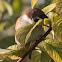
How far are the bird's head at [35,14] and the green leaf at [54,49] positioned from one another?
87 mm

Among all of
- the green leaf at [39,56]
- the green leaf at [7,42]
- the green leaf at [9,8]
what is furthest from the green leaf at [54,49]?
the green leaf at [9,8]

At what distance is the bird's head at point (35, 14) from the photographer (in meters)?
0.56

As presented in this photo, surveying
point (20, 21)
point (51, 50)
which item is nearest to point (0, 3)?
point (20, 21)

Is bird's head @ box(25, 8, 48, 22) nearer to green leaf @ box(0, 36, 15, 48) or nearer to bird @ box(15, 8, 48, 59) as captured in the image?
bird @ box(15, 8, 48, 59)

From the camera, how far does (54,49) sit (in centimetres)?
53

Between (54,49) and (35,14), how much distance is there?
14cm

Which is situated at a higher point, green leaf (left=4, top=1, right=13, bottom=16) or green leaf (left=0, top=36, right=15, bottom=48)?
green leaf (left=4, top=1, right=13, bottom=16)

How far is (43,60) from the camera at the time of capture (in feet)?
1.89

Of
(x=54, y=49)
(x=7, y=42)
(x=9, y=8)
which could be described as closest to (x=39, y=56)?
(x=54, y=49)

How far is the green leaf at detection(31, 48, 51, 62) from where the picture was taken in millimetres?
574

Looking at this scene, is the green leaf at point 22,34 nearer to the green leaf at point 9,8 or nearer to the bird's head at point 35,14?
the bird's head at point 35,14

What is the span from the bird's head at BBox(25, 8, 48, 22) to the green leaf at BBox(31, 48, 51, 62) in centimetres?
12

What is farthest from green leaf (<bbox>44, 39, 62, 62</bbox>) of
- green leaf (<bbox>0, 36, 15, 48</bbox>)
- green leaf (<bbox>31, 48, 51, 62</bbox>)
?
green leaf (<bbox>0, 36, 15, 48</bbox>)

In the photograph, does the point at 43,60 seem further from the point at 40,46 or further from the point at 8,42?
the point at 8,42
